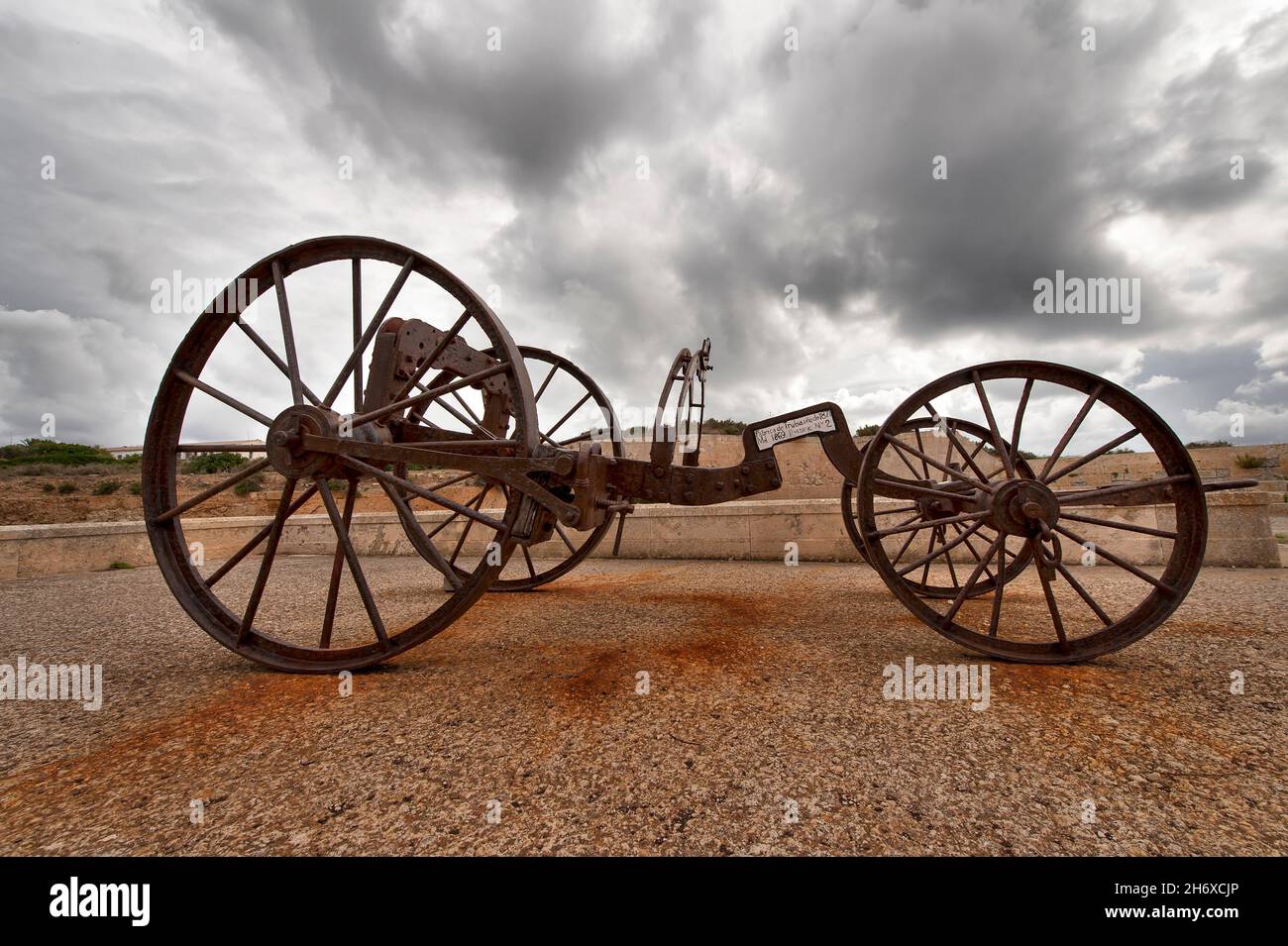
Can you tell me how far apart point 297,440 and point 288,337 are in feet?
1.81

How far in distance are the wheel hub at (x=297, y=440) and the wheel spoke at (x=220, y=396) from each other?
0.14 metres

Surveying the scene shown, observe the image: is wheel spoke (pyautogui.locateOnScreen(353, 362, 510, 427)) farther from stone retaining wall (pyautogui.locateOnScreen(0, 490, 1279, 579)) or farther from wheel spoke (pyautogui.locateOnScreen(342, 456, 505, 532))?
stone retaining wall (pyautogui.locateOnScreen(0, 490, 1279, 579))

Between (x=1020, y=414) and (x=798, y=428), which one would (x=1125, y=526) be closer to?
(x=1020, y=414)

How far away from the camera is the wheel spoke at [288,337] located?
2672mm

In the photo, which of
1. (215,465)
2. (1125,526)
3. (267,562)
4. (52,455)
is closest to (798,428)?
(1125,526)

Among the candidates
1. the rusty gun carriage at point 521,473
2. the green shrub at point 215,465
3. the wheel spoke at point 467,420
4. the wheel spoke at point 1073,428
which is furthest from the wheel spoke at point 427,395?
the green shrub at point 215,465

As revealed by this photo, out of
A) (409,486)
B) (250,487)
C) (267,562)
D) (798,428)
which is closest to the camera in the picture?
(267,562)

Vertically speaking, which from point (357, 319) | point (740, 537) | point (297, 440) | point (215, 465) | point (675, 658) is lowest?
point (675, 658)

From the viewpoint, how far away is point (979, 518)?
2592mm

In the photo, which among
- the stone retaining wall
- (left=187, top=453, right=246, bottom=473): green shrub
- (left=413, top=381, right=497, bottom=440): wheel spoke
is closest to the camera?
(left=413, top=381, right=497, bottom=440): wheel spoke

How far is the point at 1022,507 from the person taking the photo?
8.14 ft

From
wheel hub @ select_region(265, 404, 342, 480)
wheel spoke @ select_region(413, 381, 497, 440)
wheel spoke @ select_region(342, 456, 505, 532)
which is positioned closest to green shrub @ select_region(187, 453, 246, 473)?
wheel spoke @ select_region(413, 381, 497, 440)

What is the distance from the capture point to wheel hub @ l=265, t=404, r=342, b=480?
2578mm

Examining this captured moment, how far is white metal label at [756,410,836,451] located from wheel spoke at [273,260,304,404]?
2.51 metres
